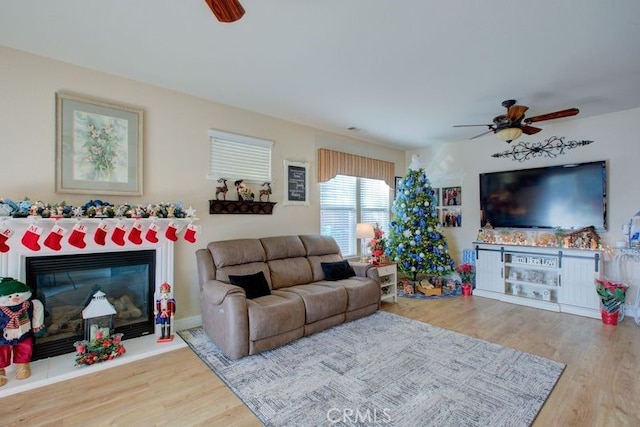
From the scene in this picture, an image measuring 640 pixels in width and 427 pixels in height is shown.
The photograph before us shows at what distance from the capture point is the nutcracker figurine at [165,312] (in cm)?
304

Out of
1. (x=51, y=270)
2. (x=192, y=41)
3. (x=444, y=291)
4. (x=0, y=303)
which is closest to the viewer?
(x=0, y=303)

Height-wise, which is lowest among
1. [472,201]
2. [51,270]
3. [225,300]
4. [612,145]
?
[225,300]

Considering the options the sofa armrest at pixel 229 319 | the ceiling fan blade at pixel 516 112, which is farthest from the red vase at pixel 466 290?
the sofa armrest at pixel 229 319

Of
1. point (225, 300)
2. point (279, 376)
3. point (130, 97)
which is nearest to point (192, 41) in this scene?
point (130, 97)

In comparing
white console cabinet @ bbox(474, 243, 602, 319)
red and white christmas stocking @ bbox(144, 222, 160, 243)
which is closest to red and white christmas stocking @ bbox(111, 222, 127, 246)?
red and white christmas stocking @ bbox(144, 222, 160, 243)

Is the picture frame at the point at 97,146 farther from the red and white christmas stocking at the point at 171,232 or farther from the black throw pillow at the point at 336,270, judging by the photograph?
the black throw pillow at the point at 336,270

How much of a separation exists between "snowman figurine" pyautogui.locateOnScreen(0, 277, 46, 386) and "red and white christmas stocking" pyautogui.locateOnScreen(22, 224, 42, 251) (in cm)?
28

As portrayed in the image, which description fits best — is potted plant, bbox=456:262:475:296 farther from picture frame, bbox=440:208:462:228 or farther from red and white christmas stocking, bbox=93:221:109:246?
red and white christmas stocking, bbox=93:221:109:246

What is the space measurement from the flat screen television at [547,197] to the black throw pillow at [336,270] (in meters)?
2.71

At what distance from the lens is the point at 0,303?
225 centimetres

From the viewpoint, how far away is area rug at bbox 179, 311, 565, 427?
6.56 ft

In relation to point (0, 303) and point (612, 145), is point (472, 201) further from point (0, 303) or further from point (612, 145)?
point (0, 303)

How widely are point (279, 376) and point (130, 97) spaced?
3101mm

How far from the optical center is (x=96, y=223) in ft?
8.89
